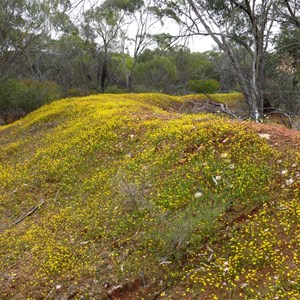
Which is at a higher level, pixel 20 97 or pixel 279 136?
pixel 20 97

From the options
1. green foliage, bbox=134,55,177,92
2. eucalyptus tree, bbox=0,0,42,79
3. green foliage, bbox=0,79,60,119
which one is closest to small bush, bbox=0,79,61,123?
green foliage, bbox=0,79,60,119

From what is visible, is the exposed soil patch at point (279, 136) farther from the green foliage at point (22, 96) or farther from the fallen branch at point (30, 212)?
the green foliage at point (22, 96)

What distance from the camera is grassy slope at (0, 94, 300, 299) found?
12.9 feet

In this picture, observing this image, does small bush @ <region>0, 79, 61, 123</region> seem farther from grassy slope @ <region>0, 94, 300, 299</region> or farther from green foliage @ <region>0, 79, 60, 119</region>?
grassy slope @ <region>0, 94, 300, 299</region>

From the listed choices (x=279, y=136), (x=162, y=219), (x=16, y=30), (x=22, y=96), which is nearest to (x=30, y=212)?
(x=162, y=219)

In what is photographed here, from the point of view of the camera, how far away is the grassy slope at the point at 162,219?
3943 mm

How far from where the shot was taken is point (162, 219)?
4.88 metres

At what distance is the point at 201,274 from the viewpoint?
396 cm

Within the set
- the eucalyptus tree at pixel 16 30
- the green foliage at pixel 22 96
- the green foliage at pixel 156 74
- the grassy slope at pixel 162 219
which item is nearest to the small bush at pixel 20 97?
the green foliage at pixel 22 96

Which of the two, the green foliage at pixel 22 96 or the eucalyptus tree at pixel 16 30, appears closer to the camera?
the eucalyptus tree at pixel 16 30

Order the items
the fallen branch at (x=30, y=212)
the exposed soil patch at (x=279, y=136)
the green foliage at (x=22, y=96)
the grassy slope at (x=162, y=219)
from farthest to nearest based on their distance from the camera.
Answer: the green foliage at (x=22, y=96)
the fallen branch at (x=30, y=212)
the exposed soil patch at (x=279, y=136)
the grassy slope at (x=162, y=219)

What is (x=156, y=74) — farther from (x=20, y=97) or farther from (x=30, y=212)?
(x=30, y=212)

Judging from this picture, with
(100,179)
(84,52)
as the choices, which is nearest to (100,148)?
(100,179)

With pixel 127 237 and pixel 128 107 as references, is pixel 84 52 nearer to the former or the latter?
pixel 128 107
